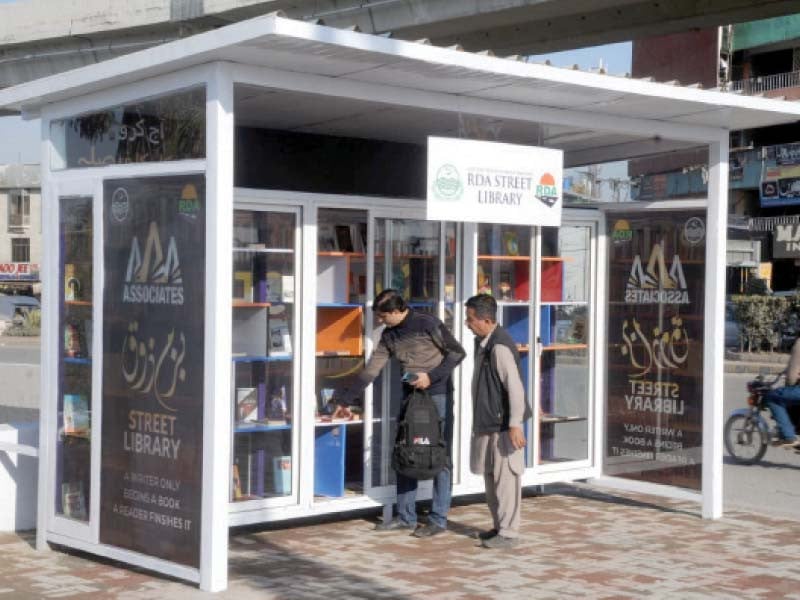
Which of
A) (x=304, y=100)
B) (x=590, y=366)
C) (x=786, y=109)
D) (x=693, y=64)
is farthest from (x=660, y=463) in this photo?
(x=693, y=64)

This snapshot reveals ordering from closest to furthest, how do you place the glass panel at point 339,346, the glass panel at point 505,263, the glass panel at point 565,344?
the glass panel at point 339,346 → the glass panel at point 505,263 → the glass panel at point 565,344

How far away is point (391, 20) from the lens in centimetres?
2072

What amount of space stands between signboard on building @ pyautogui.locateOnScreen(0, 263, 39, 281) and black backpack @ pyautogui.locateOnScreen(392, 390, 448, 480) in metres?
64.4

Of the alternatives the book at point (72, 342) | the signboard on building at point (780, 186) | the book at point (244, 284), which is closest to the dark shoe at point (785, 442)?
the book at point (244, 284)

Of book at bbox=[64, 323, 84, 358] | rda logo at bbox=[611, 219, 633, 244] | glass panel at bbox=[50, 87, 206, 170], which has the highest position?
glass panel at bbox=[50, 87, 206, 170]

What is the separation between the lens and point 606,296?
37.2 ft

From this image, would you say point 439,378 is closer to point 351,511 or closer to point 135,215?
point 351,511

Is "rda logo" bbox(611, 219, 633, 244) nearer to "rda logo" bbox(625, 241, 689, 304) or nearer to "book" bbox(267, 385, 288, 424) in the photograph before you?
"rda logo" bbox(625, 241, 689, 304)

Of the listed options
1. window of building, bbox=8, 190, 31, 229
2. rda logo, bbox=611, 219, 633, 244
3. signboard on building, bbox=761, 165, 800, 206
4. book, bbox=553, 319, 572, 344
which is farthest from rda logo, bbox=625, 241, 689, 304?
window of building, bbox=8, 190, 31, 229

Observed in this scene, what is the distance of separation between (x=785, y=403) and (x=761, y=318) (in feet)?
52.1

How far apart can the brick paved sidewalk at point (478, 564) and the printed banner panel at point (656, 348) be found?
709 mm

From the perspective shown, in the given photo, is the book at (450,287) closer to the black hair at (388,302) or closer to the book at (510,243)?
the book at (510,243)

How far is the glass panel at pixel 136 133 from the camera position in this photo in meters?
7.73

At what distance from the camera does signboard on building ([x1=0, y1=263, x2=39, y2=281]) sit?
70.8 meters
